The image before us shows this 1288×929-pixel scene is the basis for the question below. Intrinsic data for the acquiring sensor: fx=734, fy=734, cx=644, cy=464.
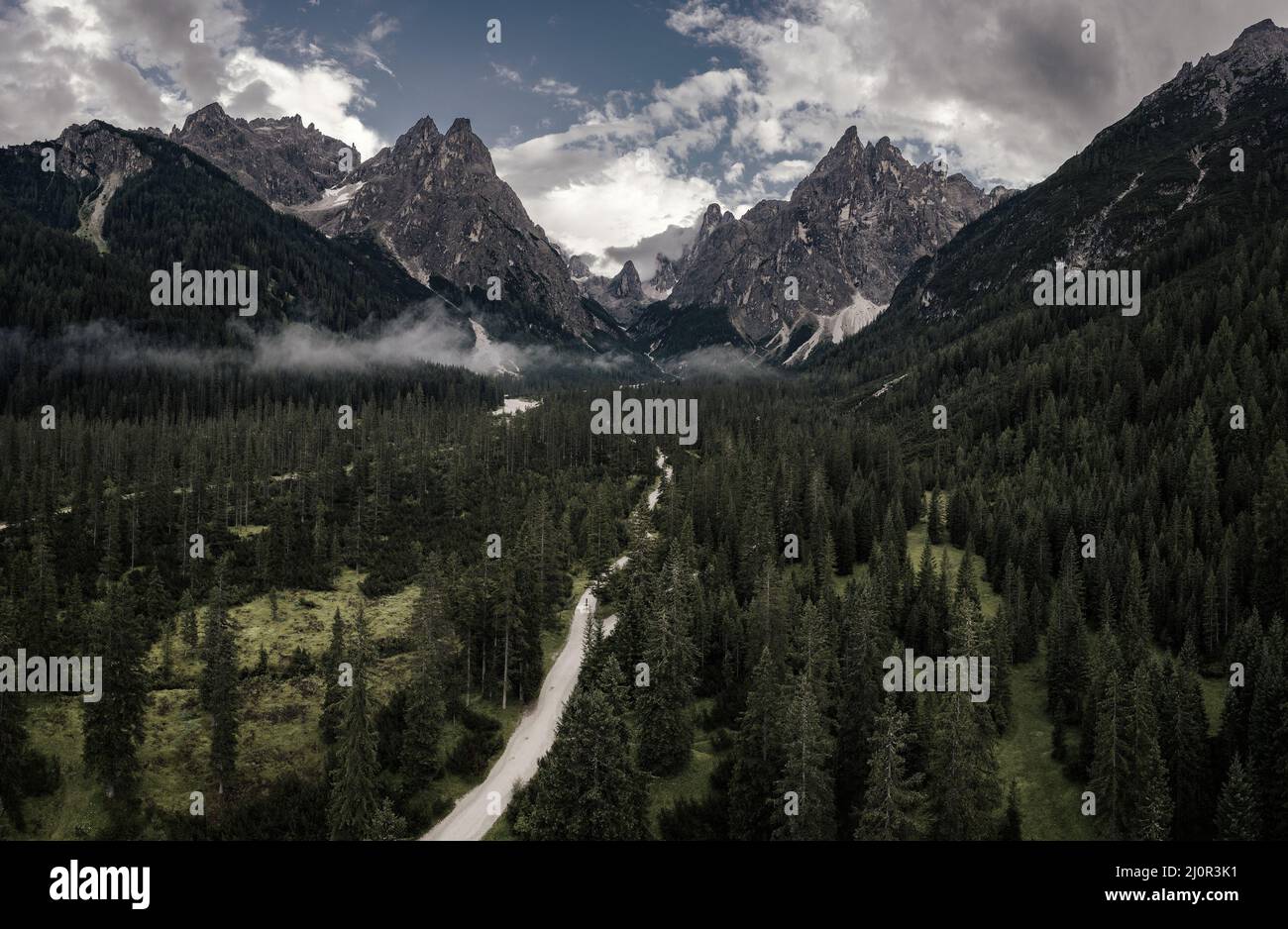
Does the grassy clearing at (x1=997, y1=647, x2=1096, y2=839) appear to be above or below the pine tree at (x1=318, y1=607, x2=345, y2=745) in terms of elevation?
below

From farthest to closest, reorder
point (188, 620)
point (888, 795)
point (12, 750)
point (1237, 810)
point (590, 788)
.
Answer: point (188, 620)
point (12, 750)
point (1237, 810)
point (590, 788)
point (888, 795)

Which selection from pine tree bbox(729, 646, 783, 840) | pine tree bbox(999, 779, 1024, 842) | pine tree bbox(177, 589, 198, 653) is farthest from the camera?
pine tree bbox(177, 589, 198, 653)

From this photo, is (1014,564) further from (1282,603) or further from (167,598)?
(167,598)

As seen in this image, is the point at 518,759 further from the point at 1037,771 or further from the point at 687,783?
the point at 1037,771

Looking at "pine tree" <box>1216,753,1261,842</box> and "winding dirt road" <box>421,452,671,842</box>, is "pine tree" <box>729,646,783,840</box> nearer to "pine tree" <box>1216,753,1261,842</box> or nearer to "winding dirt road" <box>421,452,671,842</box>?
"winding dirt road" <box>421,452,671,842</box>

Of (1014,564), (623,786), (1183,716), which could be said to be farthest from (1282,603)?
(623,786)

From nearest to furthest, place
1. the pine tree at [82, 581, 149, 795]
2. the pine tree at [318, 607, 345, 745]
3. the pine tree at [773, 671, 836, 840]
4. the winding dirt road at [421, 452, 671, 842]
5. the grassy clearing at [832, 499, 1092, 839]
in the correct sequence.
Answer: the pine tree at [773, 671, 836, 840] < the pine tree at [82, 581, 149, 795] < the winding dirt road at [421, 452, 671, 842] < the grassy clearing at [832, 499, 1092, 839] < the pine tree at [318, 607, 345, 745]

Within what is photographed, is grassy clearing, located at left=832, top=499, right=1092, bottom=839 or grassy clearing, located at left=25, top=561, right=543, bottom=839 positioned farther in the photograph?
grassy clearing, located at left=832, top=499, right=1092, bottom=839

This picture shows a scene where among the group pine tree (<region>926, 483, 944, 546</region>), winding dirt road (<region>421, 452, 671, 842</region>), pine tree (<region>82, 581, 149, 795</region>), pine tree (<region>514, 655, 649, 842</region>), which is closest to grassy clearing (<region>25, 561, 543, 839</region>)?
winding dirt road (<region>421, 452, 671, 842</region>)

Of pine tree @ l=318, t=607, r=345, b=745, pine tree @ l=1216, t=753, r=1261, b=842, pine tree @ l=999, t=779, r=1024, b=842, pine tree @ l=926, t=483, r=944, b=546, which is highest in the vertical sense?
pine tree @ l=926, t=483, r=944, b=546

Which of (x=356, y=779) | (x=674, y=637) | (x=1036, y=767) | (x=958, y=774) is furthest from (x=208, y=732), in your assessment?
(x=1036, y=767)

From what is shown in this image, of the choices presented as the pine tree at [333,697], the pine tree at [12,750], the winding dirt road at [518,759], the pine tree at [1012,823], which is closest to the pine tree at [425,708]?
the winding dirt road at [518,759]
